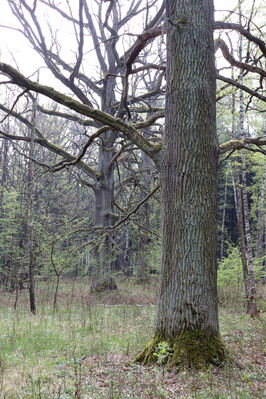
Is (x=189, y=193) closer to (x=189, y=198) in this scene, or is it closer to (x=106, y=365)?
(x=189, y=198)

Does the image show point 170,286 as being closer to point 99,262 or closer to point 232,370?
point 232,370

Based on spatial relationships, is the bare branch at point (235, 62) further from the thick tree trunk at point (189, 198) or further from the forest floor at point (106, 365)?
the forest floor at point (106, 365)

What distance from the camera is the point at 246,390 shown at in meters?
3.09

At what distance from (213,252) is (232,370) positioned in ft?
4.39

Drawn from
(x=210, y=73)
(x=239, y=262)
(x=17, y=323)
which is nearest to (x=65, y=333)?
(x=17, y=323)

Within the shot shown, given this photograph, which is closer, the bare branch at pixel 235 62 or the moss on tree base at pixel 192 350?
the moss on tree base at pixel 192 350

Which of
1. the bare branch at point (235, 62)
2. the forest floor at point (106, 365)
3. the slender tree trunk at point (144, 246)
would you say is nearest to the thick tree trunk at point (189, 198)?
the forest floor at point (106, 365)

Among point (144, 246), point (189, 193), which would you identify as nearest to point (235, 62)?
point (189, 193)

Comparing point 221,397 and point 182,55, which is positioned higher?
point 182,55

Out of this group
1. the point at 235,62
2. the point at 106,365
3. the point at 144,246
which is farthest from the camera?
the point at 144,246

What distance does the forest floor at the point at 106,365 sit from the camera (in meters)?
3.06

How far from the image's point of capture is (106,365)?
4051 mm

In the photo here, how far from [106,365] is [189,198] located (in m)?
Result: 2.36

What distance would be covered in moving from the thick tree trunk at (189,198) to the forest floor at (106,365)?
0.36 m
